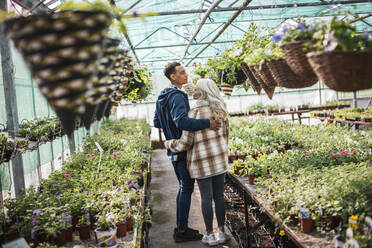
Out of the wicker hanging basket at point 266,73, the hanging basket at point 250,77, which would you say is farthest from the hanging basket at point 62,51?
the hanging basket at point 250,77

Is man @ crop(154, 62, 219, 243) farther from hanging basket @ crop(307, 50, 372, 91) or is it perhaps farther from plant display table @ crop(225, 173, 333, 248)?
hanging basket @ crop(307, 50, 372, 91)

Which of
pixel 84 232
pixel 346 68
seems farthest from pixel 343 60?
pixel 84 232

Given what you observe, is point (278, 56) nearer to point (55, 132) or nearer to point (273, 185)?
point (273, 185)

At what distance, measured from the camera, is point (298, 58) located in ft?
4.93

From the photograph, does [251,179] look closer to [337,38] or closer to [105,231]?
[105,231]

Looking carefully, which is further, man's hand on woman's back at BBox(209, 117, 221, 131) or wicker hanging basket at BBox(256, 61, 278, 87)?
man's hand on woman's back at BBox(209, 117, 221, 131)

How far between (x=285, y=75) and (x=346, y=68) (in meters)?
0.53

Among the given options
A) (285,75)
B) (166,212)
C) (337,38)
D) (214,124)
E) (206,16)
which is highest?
(206,16)

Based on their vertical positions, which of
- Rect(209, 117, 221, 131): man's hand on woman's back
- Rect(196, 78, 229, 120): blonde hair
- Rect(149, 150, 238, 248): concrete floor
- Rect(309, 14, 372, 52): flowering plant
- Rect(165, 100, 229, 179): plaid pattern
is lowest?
Rect(149, 150, 238, 248): concrete floor

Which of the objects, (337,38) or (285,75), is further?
(285,75)

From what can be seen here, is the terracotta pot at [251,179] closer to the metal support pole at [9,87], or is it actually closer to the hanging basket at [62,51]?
the metal support pole at [9,87]

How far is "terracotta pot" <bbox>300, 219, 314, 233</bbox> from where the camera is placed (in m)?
1.97

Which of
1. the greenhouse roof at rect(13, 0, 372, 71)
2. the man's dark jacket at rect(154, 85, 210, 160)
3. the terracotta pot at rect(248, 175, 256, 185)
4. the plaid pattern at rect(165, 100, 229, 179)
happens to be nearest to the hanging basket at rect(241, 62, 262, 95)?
the plaid pattern at rect(165, 100, 229, 179)

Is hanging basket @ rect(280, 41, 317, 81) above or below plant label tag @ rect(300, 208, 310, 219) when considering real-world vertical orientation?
above
